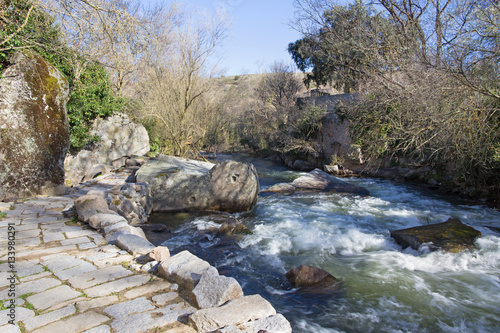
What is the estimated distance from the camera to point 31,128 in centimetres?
579

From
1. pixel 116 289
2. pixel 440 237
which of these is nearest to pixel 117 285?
pixel 116 289

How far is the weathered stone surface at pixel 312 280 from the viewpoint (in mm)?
3967

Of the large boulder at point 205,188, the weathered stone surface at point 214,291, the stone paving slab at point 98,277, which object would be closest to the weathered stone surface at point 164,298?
the weathered stone surface at point 214,291

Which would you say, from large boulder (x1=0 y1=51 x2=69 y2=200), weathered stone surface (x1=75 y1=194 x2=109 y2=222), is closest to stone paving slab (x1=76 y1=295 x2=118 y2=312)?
weathered stone surface (x1=75 y1=194 x2=109 y2=222)

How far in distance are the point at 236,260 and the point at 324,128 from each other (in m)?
13.2

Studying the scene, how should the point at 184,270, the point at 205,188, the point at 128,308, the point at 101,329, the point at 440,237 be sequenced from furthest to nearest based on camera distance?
the point at 205,188
the point at 440,237
the point at 184,270
the point at 128,308
the point at 101,329

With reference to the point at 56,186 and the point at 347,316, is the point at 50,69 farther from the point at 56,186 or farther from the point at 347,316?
the point at 347,316

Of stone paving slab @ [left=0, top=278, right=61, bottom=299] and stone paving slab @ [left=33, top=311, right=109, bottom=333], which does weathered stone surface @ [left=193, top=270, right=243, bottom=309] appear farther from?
stone paving slab @ [left=0, top=278, right=61, bottom=299]

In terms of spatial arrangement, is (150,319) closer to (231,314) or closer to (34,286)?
(231,314)

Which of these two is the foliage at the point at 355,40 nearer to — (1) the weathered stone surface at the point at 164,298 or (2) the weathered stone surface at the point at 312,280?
(2) the weathered stone surface at the point at 312,280

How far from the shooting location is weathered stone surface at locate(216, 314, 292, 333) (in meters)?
2.11

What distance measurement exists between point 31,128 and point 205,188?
12.2ft

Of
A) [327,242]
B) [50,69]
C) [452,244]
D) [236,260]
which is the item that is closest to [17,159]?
[50,69]

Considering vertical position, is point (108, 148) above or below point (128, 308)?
above
